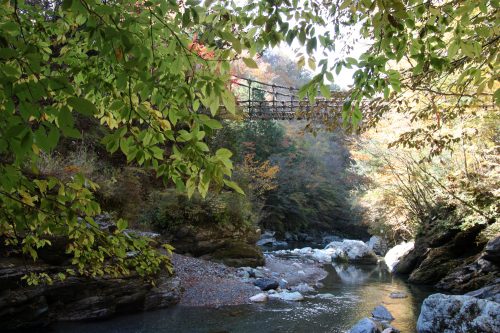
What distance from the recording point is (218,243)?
32.3 ft

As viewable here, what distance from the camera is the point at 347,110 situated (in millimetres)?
1403

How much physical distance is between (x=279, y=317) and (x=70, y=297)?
3.16 metres

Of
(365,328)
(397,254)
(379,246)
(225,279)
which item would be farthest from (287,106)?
(365,328)

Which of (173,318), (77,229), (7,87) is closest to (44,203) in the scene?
(77,229)

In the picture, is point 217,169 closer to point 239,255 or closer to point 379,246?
point 239,255

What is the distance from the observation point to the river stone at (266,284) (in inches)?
323

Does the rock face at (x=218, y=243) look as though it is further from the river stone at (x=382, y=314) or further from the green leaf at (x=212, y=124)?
the green leaf at (x=212, y=124)

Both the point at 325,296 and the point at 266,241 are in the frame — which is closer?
the point at 325,296

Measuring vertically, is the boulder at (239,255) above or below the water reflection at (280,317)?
above

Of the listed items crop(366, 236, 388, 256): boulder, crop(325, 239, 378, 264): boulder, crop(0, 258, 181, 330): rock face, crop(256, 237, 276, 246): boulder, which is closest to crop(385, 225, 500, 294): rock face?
crop(325, 239, 378, 264): boulder

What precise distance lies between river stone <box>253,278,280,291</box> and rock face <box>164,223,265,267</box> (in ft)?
4.69

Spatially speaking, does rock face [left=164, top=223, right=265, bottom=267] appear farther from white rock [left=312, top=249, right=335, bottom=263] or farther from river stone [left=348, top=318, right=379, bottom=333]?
Result: river stone [left=348, top=318, right=379, bottom=333]

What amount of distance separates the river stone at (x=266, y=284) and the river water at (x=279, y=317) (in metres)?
0.94

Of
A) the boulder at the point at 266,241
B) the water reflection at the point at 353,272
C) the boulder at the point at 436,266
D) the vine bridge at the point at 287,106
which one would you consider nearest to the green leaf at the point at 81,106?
the vine bridge at the point at 287,106
